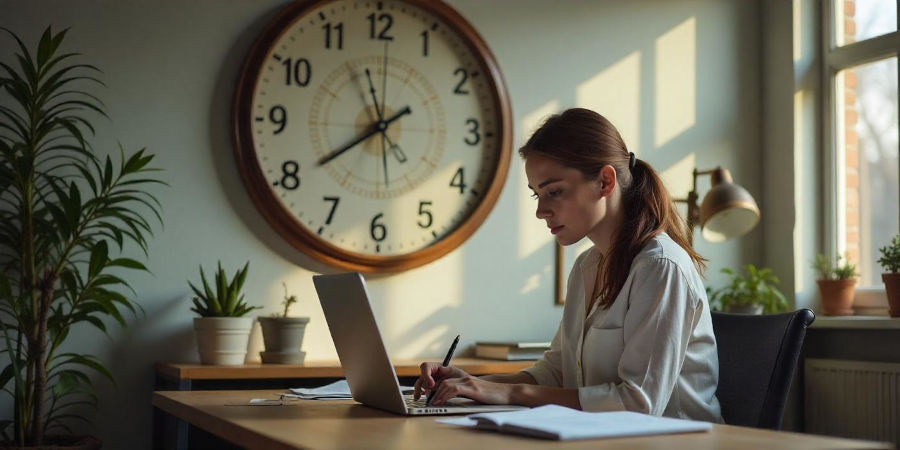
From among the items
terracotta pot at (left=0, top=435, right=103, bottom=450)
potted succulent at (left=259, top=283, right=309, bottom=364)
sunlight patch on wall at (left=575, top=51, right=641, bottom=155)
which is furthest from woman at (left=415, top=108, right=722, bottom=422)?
sunlight patch on wall at (left=575, top=51, right=641, bottom=155)

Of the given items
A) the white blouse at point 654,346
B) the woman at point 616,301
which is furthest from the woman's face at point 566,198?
the white blouse at point 654,346

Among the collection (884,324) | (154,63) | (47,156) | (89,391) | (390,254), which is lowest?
(89,391)

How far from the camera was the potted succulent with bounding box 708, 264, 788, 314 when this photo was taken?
144 inches

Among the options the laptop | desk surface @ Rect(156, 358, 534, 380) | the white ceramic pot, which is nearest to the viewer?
the laptop

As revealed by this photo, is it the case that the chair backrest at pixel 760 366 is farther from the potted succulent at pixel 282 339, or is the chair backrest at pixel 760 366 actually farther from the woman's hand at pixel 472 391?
the potted succulent at pixel 282 339

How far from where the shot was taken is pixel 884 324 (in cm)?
335

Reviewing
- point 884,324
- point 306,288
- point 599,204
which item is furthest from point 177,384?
point 884,324

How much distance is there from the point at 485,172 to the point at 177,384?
1363 mm

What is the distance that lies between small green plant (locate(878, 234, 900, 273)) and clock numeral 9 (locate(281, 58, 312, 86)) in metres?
2.08

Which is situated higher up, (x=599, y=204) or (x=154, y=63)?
(x=154, y=63)

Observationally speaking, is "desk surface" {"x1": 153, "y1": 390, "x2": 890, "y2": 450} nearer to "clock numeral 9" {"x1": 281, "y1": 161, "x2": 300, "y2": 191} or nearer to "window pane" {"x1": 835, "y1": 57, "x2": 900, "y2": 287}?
"clock numeral 9" {"x1": 281, "y1": 161, "x2": 300, "y2": 191}

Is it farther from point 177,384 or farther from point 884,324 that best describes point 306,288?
point 884,324

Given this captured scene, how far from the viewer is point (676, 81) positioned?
4004mm

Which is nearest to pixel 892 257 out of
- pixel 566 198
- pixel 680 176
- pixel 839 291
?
pixel 839 291
